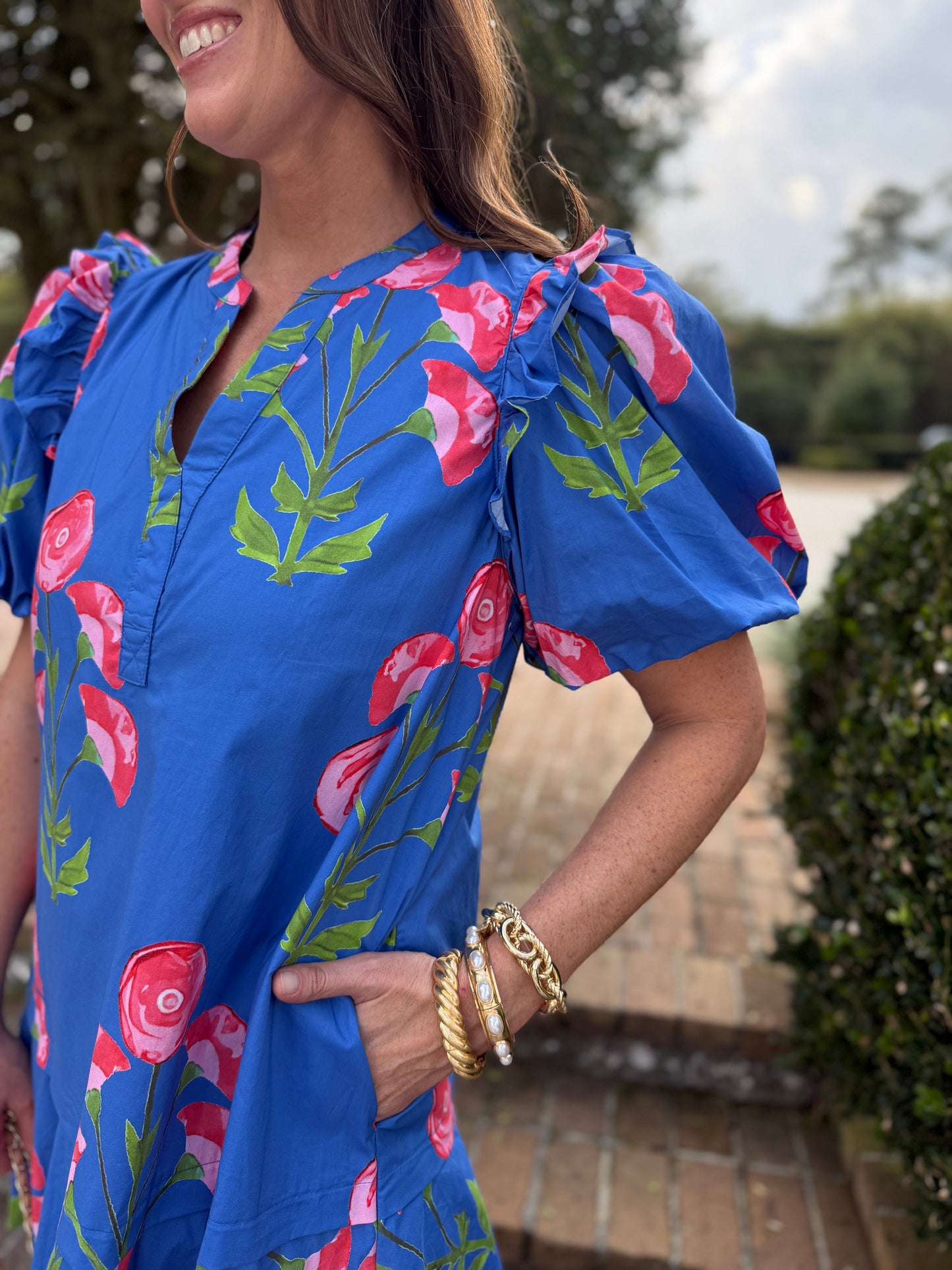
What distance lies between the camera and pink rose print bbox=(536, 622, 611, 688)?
1.09m

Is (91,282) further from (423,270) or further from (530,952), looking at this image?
(530,952)

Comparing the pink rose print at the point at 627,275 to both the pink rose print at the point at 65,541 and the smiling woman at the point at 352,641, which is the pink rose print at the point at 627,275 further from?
the pink rose print at the point at 65,541

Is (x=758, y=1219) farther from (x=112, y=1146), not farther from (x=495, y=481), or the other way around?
(x=495, y=481)

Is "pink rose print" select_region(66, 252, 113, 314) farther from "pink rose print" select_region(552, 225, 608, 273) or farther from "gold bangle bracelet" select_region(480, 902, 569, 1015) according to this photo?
"gold bangle bracelet" select_region(480, 902, 569, 1015)

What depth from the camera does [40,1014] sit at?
1.31m

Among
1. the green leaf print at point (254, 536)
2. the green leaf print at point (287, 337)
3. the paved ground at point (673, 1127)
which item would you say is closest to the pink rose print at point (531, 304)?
the green leaf print at point (287, 337)

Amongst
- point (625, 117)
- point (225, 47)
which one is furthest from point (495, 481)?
Answer: point (625, 117)

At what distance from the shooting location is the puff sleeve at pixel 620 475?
3.43 ft

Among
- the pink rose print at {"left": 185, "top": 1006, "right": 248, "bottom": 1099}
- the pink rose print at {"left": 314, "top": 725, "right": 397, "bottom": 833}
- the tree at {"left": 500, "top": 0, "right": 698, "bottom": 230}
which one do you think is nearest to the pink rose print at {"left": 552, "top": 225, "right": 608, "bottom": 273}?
the pink rose print at {"left": 314, "top": 725, "right": 397, "bottom": 833}

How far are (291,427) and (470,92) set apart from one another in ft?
1.59

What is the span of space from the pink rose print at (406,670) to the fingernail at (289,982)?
269 millimetres

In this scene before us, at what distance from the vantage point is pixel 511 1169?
271 cm

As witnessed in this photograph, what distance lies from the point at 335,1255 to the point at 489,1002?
0.31 m

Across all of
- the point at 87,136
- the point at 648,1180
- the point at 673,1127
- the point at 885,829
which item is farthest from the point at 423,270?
the point at 87,136
